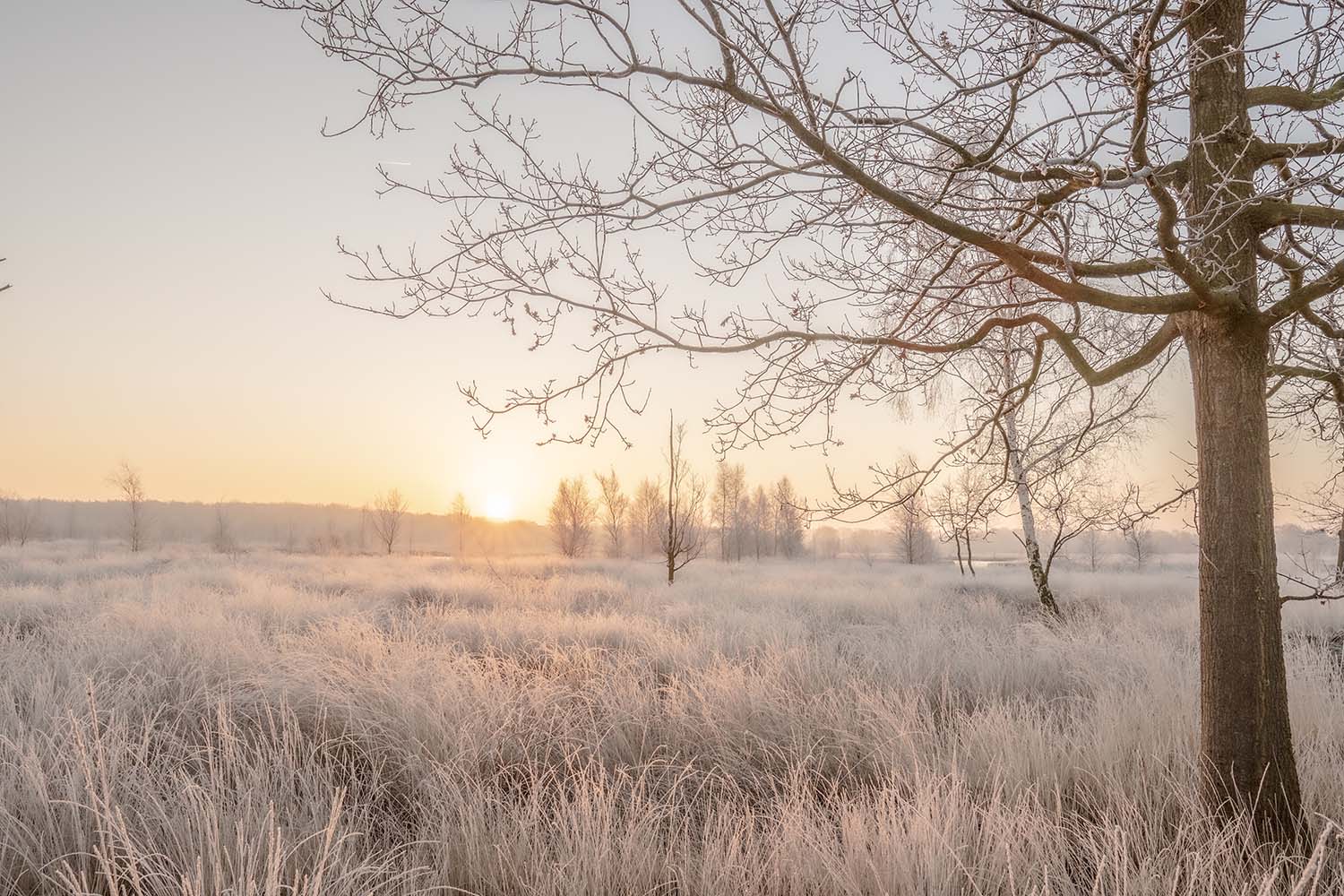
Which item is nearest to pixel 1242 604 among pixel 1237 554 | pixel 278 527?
pixel 1237 554

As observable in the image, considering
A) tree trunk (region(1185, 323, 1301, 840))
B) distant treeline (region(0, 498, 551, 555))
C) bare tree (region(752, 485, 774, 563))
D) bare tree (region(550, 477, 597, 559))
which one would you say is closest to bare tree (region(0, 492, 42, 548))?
distant treeline (region(0, 498, 551, 555))

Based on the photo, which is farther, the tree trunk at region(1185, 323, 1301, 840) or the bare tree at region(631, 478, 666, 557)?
the bare tree at region(631, 478, 666, 557)

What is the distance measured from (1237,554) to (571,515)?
45961 millimetres

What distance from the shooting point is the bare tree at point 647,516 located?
51.0 meters

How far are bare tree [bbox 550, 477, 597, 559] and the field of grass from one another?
39.6 meters

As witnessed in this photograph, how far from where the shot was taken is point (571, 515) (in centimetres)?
4750

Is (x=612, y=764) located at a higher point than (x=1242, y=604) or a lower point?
lower

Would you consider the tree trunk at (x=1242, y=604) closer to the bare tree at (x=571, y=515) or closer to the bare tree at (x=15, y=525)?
the bare tree at (x=571, y=515)

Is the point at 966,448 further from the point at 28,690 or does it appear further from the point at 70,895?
the point at 28,690

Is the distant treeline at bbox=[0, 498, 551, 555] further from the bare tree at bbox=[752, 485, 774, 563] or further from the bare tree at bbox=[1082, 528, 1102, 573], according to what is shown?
the bare tree at bbox=[1082, 528, 1102, 573]

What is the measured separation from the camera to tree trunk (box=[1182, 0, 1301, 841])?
275 cm

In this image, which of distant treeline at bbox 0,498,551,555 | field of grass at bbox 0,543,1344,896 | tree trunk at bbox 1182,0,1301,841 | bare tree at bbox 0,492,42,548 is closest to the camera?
field of grass at bbox 0,543,1344,896

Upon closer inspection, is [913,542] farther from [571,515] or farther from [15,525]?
[15,525]

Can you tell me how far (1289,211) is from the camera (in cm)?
278
